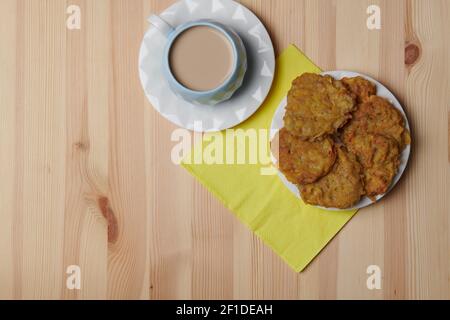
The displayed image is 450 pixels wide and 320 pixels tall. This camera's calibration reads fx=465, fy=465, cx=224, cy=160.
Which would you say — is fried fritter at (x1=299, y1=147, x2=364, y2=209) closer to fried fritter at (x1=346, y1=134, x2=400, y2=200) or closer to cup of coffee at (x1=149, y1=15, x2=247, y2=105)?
fried fritter at (x1=346, y1=134, x2=400, y2=200)

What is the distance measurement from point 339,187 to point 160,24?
0.41 meters

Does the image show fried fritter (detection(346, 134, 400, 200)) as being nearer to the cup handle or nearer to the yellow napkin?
the yellow napkin

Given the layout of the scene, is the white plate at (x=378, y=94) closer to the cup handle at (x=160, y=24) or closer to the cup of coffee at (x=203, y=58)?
the cup of coffee at (x=203, y=58)

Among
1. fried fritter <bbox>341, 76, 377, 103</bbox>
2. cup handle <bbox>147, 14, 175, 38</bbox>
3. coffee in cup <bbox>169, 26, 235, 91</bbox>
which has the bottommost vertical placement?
fried fritter <bbox>341, 76, 377, 103</bbox>

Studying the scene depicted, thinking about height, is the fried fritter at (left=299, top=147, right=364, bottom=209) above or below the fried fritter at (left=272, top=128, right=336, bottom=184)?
below

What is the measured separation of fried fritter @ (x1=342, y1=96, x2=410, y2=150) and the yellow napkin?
124 millimetres

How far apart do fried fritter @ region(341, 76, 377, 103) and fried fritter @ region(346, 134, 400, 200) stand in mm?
70

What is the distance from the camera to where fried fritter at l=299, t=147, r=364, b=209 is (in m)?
0.78

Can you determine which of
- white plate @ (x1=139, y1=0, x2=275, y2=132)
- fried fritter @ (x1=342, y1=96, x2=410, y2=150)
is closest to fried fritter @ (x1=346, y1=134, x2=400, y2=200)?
fried fritter @ (x1=342, y1=96, x2=410, y2=150)

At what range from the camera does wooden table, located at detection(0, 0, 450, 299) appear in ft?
2.82

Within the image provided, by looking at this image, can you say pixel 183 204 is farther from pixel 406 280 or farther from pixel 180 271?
pixel 406 280

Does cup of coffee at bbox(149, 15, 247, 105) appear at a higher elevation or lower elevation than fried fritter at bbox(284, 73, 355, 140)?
higher

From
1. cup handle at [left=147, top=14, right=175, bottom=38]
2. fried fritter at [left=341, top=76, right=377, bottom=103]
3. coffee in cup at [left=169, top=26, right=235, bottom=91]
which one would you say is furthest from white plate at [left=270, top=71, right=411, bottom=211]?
cup handle at [left=147, top=14, right=175, bottom=38]

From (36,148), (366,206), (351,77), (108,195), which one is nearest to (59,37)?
(36,148)
